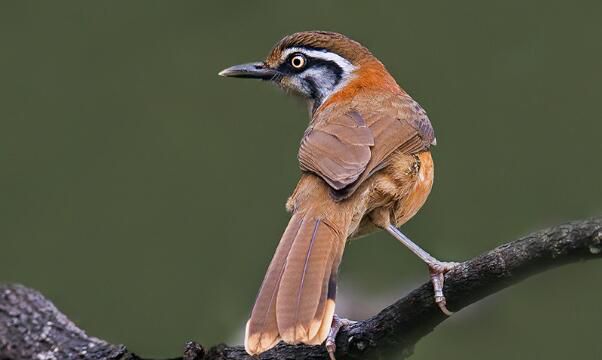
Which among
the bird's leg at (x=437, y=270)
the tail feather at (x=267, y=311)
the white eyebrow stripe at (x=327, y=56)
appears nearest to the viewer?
the bird's leg at (x=437, y=270)

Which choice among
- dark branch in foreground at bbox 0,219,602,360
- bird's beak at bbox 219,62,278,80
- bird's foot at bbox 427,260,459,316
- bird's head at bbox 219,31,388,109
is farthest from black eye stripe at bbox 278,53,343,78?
bird's foot at bbox 427,260,459,316

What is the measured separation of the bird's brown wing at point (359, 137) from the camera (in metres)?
5.43

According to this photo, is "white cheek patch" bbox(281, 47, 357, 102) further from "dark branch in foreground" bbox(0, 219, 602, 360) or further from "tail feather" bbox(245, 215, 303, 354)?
"dark branch in foreground" bbox(0, 219, 602, 360)

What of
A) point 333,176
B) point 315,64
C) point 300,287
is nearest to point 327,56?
point 315,64

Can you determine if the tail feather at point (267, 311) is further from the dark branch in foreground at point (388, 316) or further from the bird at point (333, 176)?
the dark branch in foreground at point (388, 316)

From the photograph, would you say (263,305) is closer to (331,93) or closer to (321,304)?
(321,304)

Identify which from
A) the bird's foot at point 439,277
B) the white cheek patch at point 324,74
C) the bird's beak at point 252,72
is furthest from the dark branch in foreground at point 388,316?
the white cheek patch at point 324,74

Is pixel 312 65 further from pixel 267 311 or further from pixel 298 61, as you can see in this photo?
pixel 267 311

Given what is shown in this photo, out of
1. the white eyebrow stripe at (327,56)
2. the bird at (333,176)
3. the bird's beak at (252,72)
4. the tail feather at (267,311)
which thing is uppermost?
the white eyebrow stripe at (327,56)

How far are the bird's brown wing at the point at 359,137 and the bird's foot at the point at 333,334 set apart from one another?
767mm

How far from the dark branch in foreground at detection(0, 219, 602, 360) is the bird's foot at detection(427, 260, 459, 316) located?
0.03 meters

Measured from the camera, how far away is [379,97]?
6.82 meters

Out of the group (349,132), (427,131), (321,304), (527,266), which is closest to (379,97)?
(427,131)

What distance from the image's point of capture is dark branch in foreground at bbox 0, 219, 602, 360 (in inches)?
155
